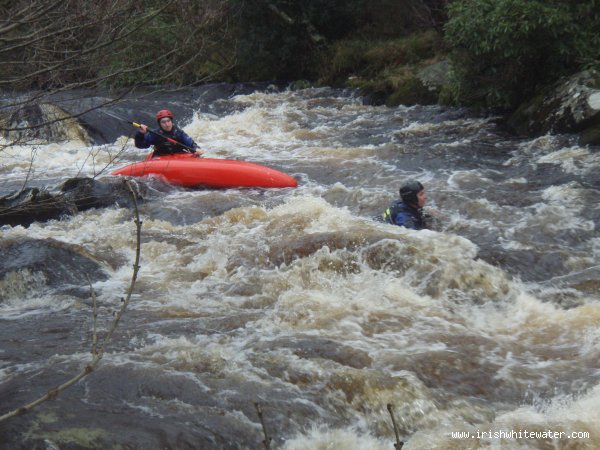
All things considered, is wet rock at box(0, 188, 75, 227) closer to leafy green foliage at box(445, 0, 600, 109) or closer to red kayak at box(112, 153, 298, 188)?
red kayak at box(112, 153, 298, 188)

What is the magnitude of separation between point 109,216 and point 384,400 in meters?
4.56

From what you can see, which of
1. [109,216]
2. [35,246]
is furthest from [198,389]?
[109,216]

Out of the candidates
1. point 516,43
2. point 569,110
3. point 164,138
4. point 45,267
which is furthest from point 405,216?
point 516,43

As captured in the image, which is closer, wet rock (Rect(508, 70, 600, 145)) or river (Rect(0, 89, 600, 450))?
river (Rect(0, 89, 600, 450))

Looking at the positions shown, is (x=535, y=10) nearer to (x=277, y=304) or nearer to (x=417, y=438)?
(x=277, y=304)

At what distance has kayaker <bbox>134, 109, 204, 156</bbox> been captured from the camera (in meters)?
8.68

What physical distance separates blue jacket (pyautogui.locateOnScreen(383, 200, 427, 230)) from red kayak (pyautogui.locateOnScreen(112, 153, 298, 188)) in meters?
2.07

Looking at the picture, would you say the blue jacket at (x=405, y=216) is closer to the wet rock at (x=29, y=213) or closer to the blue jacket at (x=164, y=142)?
the wet rock at (x=29, y=213)

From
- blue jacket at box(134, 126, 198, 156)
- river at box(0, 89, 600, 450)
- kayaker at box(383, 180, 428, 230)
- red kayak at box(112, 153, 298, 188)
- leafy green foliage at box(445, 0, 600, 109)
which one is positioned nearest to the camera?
river at box(0, 89, 600, 450)

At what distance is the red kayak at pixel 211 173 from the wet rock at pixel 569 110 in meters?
3.62

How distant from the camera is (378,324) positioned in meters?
4.79

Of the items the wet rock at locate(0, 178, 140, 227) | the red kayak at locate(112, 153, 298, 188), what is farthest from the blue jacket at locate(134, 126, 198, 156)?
the wet rock at locate(0, 178, 140, 227)

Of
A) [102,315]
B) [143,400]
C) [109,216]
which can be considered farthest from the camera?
[109,216]

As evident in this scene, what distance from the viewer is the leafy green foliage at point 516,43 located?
909cm
